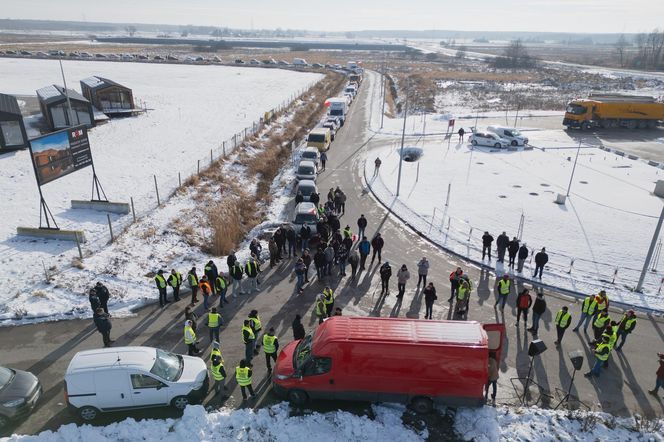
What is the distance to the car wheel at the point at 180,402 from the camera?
33.0 feet

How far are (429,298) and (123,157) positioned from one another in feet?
80.1

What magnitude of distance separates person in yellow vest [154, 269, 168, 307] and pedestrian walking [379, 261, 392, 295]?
24.3ft

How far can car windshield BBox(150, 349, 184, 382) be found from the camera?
10008 mm

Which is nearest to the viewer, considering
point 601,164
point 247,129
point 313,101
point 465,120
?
point 601,164

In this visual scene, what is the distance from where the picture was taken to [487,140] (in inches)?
1419

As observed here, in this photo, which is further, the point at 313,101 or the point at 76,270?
the point at 313,101

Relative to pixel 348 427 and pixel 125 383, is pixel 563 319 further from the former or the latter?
pixel 125 383

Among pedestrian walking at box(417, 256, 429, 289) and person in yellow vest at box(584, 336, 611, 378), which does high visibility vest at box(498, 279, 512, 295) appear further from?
person in yellow vest at box(584, 336, 611, 378)

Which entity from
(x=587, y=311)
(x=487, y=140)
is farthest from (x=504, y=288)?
(x=487, y=140)

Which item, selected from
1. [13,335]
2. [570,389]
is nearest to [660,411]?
[570,389]

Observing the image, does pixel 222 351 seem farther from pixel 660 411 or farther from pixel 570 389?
pixel 660 411

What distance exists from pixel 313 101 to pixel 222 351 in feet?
151

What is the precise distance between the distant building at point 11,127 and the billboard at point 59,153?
12222 mm

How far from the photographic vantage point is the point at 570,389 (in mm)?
10938
